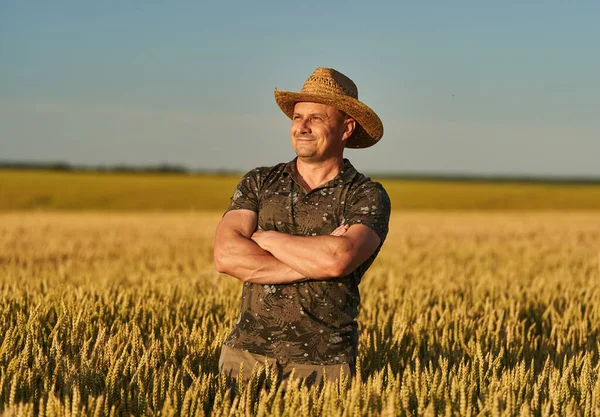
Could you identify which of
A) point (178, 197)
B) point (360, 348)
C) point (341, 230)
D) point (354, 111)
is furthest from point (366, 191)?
point (178, 197)

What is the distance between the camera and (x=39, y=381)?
13.9 ft

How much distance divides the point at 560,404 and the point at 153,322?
3.22 meters

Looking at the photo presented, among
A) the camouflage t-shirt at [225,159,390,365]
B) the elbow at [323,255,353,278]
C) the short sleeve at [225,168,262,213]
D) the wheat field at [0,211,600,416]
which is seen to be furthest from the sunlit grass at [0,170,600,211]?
the elbow at [323,255,353,278]

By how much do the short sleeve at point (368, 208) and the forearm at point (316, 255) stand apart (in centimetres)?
19

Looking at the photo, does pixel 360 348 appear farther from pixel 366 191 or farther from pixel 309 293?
pixel 366 191

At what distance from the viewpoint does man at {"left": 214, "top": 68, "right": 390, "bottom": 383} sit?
3924 mm

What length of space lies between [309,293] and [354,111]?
3.54 feet

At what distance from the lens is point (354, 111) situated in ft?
14.1

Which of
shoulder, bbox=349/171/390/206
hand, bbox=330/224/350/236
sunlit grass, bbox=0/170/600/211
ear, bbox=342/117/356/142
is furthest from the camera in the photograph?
sunlit grass, bbox=0/170/600/211

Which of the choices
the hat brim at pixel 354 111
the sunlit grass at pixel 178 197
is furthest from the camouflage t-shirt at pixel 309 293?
the sunlit grass at pixel 178 197

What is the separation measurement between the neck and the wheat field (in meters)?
1.05

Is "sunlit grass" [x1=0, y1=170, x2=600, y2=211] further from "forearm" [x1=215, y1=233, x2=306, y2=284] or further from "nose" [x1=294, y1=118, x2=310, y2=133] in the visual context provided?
"nose" [x1=294, y1=118, x2=310, y2=133]

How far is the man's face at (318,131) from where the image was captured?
405 centimetres

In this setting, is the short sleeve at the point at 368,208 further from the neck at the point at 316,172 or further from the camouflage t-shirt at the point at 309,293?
the neck at the point at 316,172
